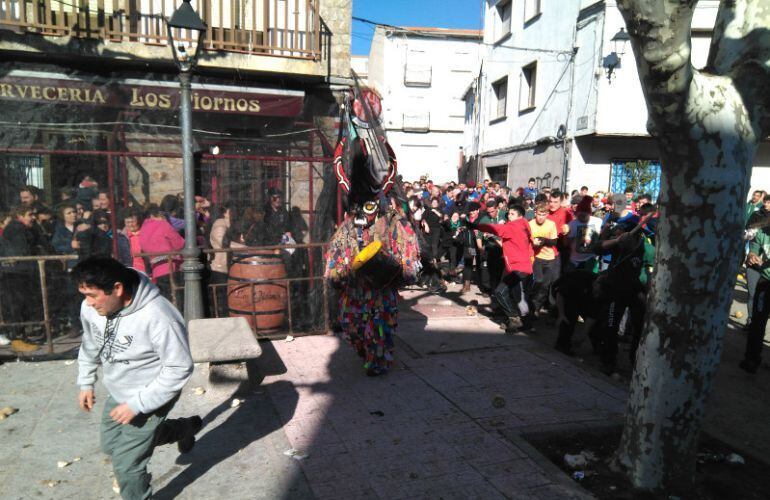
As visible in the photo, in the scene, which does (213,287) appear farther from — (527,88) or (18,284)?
(527,88)

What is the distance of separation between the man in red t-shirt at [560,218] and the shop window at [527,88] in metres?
10.7

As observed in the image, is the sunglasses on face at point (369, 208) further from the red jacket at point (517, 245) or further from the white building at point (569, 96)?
the white building at point (569, 96)

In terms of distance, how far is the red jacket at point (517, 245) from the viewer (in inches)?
259

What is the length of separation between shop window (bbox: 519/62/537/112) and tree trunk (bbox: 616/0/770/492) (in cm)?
1564

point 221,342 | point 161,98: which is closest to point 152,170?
point 161,98

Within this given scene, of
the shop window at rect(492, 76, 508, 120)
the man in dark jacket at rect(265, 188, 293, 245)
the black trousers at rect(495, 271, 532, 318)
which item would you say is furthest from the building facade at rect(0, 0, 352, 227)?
the shop window at rect(492, 76, 508, 120)

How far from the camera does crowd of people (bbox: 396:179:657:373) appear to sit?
5.34 metres

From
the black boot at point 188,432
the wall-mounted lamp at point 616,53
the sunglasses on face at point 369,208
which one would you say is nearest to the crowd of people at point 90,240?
the sunglasses on face at point 369,208

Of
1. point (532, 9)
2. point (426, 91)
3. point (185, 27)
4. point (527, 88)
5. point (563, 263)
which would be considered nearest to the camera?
point (185, 27)

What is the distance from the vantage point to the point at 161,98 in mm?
7270

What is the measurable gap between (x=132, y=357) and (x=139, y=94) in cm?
573

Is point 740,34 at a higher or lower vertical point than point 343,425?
higher

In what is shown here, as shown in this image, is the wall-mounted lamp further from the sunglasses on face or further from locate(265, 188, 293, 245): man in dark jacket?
the sunglasses on face

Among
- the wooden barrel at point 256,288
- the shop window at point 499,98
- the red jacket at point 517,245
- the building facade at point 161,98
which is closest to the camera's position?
the wooden barrel at point 256,288
